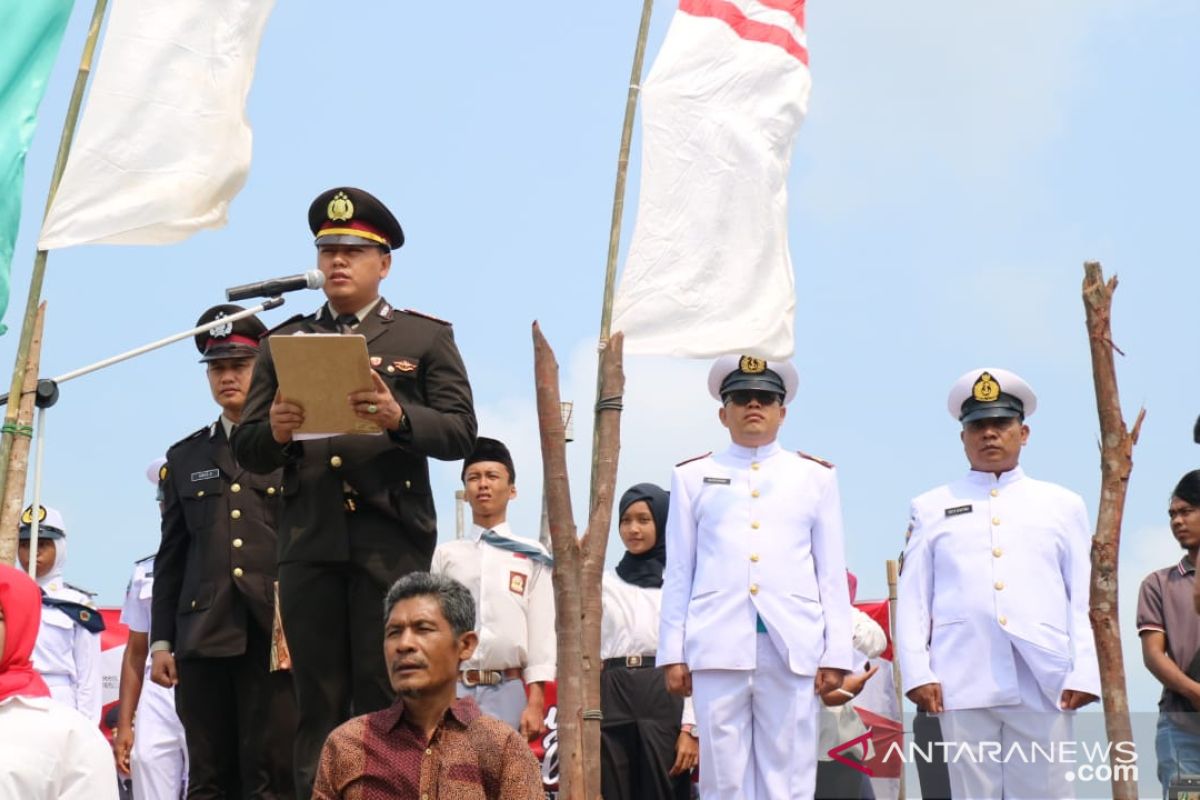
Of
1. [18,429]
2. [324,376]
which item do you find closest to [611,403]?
[18,429]

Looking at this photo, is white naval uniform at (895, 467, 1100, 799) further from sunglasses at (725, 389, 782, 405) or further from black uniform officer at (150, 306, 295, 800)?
black uniform officer at (150, 306, 295, 800)

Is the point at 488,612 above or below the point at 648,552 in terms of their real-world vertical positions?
below

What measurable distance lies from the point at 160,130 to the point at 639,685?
4.04 meters

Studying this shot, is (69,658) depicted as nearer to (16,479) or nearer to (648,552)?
(16,479)

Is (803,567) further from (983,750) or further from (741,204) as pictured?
(741,204)

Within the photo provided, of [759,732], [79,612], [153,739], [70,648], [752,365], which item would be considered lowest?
[759,732]

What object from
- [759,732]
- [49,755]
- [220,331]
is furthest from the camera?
[220,331]

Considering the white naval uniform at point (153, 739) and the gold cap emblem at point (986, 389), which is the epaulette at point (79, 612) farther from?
the gold cap emblem at point (986, 389)

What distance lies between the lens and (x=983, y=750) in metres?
7.40

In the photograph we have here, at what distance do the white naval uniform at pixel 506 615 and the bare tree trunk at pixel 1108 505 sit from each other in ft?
8.57

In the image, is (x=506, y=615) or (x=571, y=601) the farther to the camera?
(x=506, y=615)

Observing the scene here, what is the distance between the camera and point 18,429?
32.1 ft

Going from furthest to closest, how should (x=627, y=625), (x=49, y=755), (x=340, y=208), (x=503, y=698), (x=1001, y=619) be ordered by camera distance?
(x=627, y=625) < (x=503, y=698) < (x=1001, y=619) < (x=340, y=208) < (x=49, y=755)

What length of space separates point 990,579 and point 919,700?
605mm
